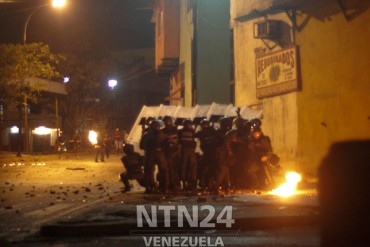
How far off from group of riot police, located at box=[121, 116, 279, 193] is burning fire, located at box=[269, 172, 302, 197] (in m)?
0.44

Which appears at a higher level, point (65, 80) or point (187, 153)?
point (65, 80)

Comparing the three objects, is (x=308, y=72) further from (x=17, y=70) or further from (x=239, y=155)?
(x=17, y=70)

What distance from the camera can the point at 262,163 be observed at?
1490cm

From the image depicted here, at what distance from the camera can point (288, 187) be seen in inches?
596

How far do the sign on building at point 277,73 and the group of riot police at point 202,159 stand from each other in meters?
4.67

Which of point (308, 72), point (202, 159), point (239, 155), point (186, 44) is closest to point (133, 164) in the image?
point (202, 159)

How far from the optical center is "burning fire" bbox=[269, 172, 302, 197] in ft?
45.0

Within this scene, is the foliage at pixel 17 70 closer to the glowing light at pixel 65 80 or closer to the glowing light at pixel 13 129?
the glowing light at pixel 65 80

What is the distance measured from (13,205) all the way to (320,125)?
9.32m

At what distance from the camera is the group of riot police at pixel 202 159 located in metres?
14.4

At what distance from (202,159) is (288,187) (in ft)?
7.29

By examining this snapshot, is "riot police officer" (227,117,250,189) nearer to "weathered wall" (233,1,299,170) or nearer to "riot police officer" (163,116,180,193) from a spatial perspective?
"riot police officer" (163,116,180,193)

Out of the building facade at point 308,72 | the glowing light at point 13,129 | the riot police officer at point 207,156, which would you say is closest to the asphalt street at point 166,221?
the riot police officer at point 207,156

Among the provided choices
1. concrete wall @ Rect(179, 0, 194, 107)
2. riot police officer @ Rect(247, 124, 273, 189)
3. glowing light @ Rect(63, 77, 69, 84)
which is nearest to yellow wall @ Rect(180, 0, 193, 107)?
concrete wall @ Rect(179, 0, 194, 107)
